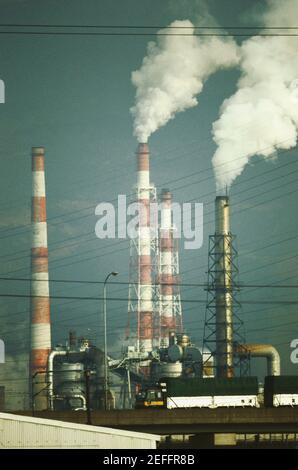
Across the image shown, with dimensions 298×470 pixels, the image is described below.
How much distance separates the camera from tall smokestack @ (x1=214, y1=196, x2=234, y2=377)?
279 feet

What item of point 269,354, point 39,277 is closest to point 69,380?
point 39,277

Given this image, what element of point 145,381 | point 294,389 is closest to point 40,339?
point 145,381

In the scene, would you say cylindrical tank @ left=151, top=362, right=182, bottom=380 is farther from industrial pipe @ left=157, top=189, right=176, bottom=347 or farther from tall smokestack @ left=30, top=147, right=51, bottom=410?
industrial pipe @ left=157, top=189, right=176, bottom=347

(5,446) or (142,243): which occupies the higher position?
(142,243)

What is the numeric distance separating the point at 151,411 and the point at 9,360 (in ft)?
206

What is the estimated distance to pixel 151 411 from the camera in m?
55.4

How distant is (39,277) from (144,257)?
1449 cm

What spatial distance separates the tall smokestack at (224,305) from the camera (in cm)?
8519

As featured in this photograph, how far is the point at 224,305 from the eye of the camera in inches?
3349

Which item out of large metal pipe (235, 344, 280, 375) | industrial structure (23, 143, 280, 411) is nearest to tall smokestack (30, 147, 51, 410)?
industrial structure (23, 143, 280, 411)

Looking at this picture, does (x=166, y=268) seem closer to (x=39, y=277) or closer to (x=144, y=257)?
(x=144, y=257)

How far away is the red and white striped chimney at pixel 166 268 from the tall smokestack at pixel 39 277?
16.1m

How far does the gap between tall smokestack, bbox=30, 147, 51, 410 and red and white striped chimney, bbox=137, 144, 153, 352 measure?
38.8 ft
